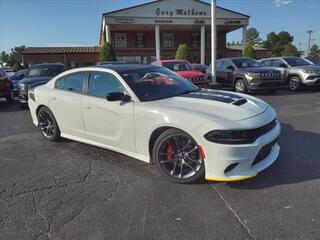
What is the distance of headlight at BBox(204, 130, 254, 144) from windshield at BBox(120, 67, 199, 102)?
3.89ft

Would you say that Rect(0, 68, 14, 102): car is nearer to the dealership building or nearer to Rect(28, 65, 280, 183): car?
Rect(28, 65, 280, 183): car

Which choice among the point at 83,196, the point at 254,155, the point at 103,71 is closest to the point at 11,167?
the point at 83,196

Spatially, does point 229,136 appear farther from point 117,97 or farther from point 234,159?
point 117,97

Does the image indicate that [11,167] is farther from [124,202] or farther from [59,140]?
[124,202]

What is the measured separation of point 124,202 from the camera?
3.11m

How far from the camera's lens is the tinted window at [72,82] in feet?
15.5

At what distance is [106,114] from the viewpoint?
4.12 meters

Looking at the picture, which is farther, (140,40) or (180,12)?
(140,40)

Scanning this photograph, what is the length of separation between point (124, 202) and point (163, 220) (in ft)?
1.91

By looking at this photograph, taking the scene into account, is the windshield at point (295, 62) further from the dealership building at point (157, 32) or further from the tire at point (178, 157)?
the dealership building at point (157, 32)

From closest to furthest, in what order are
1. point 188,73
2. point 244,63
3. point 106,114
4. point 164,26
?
point 106,114 → point 188,73 → point 244,63 → point 164,26

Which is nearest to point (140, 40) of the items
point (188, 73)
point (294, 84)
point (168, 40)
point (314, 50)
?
point (168, 40)

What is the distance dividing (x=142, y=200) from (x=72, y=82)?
9.05 feet

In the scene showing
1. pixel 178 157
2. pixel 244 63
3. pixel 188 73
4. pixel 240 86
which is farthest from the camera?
pixel 244 63
